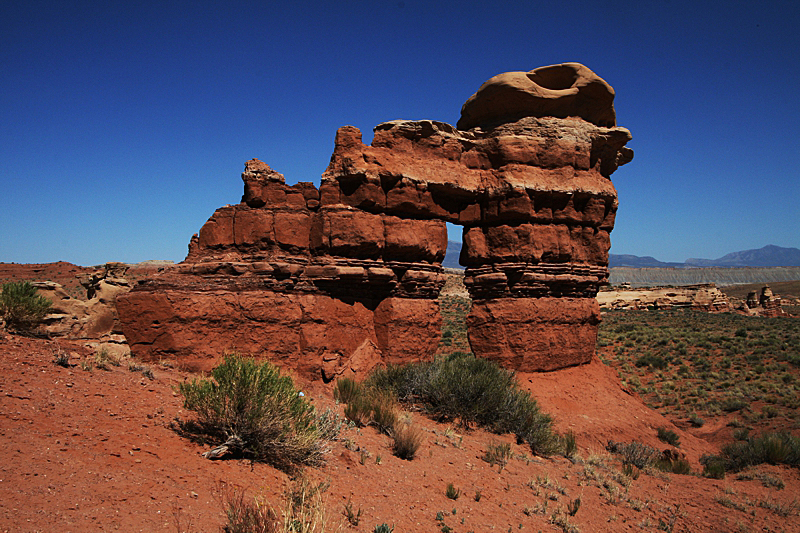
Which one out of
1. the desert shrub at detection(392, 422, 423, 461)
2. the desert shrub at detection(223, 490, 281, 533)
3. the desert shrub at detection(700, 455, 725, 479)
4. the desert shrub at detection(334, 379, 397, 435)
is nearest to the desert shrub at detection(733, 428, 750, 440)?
the desert shrub at detection(700, 455, 725, 479)

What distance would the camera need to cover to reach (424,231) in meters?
11.0

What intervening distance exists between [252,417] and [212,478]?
84 cm

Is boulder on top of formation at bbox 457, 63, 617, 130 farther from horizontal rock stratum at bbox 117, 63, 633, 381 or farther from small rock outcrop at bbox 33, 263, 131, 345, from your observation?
small rock outcrop at bbox 33, 263, 131, 345

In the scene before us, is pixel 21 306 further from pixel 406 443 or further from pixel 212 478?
A: pixel 406 443

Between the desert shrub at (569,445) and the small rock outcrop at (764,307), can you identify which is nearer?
the desert shrub at (569,445)

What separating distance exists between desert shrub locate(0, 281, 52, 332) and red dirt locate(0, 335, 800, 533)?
1.17 meters

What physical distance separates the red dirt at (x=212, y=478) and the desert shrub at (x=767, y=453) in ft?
1.12

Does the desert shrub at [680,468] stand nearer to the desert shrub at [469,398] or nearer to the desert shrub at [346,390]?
the desert shrub at [469,398]

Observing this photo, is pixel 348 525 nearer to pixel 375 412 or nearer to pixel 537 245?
pixel 375 412

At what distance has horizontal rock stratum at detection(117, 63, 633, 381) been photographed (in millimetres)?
9266

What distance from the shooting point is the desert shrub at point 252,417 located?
18.0ft

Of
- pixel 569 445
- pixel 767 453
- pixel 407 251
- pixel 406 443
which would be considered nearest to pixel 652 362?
pixel 767 453

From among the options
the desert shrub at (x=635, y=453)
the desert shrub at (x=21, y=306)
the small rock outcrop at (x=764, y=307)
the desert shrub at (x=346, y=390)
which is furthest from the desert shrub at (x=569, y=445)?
the small rock outcrop at (x=764, y=307)

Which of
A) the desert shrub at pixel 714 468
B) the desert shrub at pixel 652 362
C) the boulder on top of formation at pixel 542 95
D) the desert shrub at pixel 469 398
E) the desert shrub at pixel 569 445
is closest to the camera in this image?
the desert shrub at pixel 569 445
